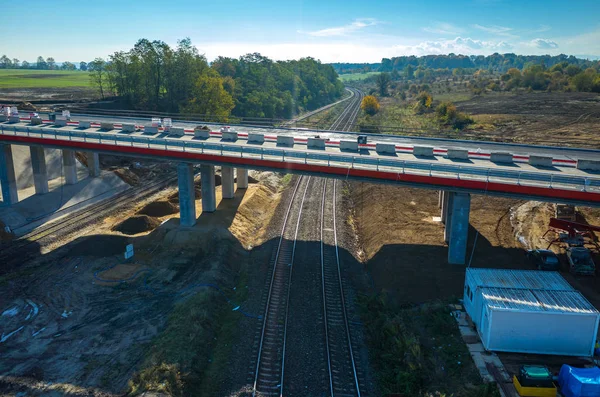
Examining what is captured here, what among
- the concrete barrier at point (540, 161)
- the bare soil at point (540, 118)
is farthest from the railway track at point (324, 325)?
the bare soil at point (540, 118)

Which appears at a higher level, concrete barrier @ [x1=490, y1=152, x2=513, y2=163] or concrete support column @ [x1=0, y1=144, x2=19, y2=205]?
concrete barrier @ [x1=490, y1=152, x2=513, y2=163]

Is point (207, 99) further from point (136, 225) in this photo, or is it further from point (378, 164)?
point (378, 164)

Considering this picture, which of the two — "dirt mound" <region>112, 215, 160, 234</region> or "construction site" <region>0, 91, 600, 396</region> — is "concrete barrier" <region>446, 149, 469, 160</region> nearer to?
"construction site" <region>0, 91, 600, 396</region>

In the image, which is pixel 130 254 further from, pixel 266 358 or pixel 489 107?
pixel 489 107

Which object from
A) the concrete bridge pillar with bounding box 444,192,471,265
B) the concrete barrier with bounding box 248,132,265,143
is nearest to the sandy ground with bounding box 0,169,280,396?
the concrete barrier with bounding box 248,132,265,143

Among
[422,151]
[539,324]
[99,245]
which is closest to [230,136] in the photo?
[99,245]

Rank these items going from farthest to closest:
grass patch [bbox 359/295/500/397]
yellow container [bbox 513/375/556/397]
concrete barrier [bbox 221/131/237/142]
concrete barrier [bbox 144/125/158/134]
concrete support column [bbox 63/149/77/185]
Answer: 1. concrete support column [bbox 63/149/77/185]
2. concrete barrier [bbox 144/125/158/134]
3. concrete barrier [bbox 221/131/237/142]
4. grass patch [bbox 359/295/500/397]
5. yellow container [bbox 513/375/556/397]

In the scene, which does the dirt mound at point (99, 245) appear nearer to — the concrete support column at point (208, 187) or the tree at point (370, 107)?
the concrete support column at point (208, 187)
